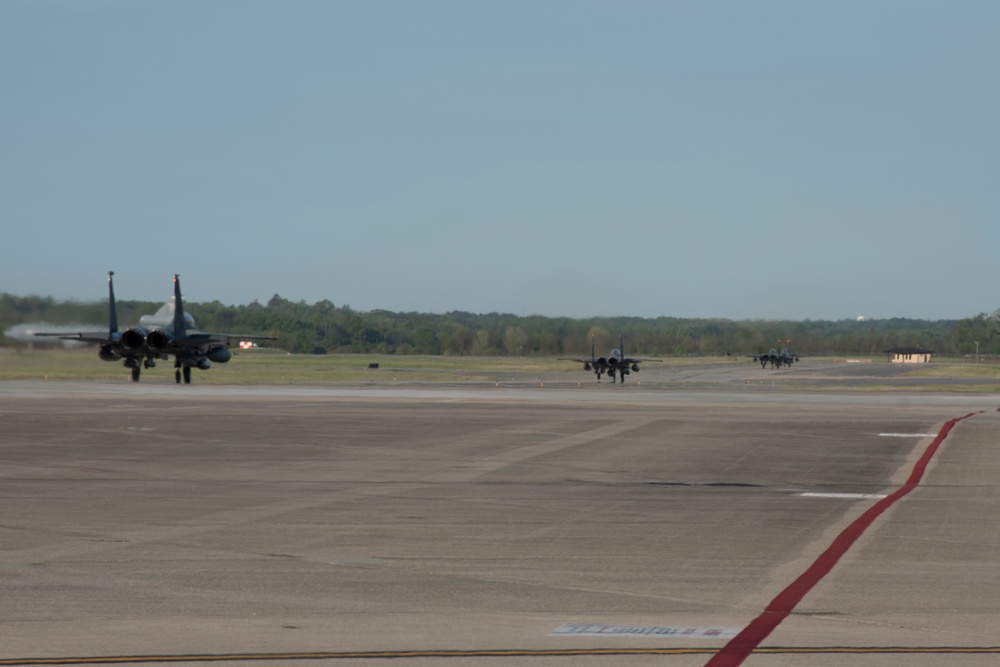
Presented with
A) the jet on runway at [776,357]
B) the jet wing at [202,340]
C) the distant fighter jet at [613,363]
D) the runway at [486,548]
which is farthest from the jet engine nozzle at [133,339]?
the jet on runway at [776,357]

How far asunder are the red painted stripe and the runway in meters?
0.09

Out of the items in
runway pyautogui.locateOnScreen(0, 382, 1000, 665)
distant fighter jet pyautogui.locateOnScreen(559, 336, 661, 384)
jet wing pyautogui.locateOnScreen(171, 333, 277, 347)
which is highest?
jet wing pyautogui.locateOnScreen(171, 333, 277, 347)

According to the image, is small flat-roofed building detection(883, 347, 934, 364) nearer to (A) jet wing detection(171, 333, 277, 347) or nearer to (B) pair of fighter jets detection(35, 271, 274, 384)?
(A) jet wing detection(171, 333, 277, 347)

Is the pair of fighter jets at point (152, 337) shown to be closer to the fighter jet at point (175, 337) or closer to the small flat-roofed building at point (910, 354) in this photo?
the fighter jet at point (175, 337)

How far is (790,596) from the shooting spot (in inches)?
454

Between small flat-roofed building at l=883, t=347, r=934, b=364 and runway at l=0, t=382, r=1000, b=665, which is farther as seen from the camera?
small flat-roofed building at l=883, t=347, r=934, b=364

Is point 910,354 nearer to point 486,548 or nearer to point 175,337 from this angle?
point 175,337

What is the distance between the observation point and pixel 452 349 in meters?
118

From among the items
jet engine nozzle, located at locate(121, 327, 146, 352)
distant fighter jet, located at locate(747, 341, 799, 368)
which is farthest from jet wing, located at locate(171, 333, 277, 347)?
distant fighter jet, located at locate(747, 341, 799, 368)

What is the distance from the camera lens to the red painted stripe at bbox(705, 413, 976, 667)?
9.12m

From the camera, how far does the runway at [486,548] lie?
9594 mm

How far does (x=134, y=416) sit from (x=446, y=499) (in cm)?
2627

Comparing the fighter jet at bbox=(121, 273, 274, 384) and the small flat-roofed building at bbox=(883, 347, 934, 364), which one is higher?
the fighter jet at bbox=(121, 273, 274, 384)

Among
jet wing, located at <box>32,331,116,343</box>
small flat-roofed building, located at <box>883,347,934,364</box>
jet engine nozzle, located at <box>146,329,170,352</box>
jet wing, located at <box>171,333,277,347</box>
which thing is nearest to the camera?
jet wing, located at <box>32,331,116,343</box>
